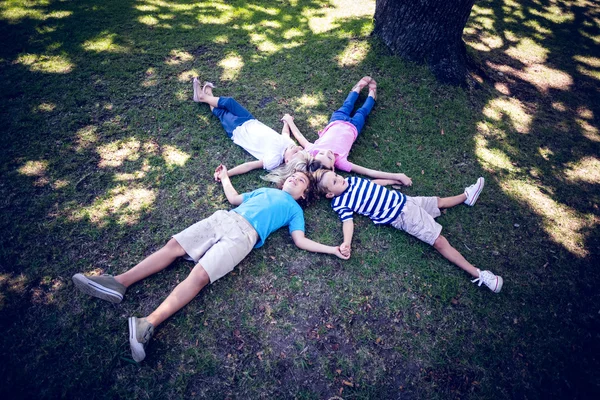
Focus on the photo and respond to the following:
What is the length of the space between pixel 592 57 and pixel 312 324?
28.8ft

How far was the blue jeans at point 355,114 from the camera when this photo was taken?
491 centimetres

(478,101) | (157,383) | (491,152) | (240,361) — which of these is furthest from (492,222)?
(157,383)

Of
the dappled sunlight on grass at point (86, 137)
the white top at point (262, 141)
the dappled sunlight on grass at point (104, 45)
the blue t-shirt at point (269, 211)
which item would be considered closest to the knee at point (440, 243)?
the blue t-shirt at point (269, 211)

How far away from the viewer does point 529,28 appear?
24.8 feet

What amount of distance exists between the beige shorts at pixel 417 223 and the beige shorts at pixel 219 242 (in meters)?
1.90

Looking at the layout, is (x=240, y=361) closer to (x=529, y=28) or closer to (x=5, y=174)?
(x=5, y=174)

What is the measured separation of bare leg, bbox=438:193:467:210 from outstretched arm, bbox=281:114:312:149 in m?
2.10

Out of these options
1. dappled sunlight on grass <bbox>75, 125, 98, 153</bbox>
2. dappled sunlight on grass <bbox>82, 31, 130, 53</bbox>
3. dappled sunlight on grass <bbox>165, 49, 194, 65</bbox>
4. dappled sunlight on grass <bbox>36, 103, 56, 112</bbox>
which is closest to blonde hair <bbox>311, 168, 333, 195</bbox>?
dappled sunlight on grass <bbox>75, 125, 98, 153</bbox>

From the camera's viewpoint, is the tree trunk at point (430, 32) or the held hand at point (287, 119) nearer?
the held hand at point (287, 119)

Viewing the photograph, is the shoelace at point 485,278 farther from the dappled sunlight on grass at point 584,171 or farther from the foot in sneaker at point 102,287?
the foot in sneaker at point 102,287

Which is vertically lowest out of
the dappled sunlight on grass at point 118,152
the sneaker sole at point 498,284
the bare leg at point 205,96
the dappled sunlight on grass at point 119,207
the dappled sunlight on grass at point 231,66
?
the sneaker sole at point 498,284

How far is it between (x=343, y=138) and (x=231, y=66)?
9.39ft

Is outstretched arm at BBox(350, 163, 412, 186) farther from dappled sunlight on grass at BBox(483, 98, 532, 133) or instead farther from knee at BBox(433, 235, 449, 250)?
dappled sunlight on grass at BBox(483, 98, 532, 133)

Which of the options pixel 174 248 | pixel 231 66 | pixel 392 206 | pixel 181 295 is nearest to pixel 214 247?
pixel 174 248
